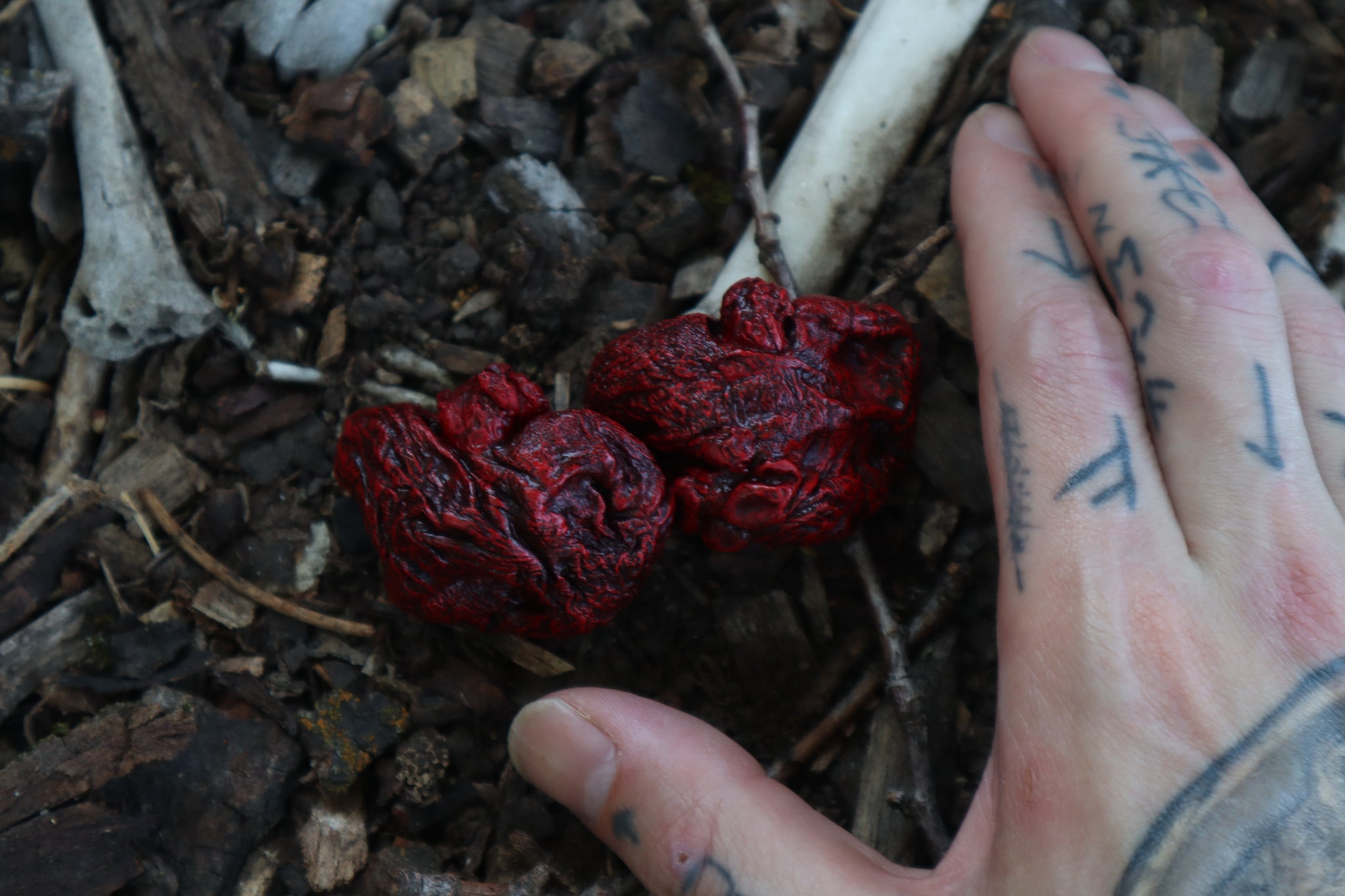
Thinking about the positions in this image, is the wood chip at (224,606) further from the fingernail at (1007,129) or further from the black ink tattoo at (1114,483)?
the fingernail at (1007,129)

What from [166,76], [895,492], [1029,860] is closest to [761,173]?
[895,492]

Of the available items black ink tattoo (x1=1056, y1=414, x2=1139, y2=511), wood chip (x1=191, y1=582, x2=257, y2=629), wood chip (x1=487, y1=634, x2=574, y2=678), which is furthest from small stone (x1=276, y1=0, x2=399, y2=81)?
black ink tattoo (x1=1056, y1=414, x2=1139, y2=511)

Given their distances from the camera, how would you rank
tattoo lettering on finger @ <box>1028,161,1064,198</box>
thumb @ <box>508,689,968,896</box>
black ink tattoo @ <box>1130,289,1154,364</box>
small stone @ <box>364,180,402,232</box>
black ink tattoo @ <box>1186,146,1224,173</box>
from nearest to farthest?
thumb @ <box>508,689,968,896</box>, black ink tattoo @ <box>1130,289,1154,364</box>, tattoo lettering on finger @ <box>1028,161,1064,198</box>, black ink tattoo @ <box>1186,146,1224,173</box>, small stone @ <box>364,180,402,232</box>

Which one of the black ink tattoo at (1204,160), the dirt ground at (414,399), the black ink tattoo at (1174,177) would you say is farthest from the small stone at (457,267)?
the black ink tattoo at (1204,160)

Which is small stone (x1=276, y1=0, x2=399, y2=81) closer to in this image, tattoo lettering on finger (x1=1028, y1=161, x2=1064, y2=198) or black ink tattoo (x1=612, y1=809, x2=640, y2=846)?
tattoo lettering on finger (x1=1028, y1=161, x2=1064, y2=198)

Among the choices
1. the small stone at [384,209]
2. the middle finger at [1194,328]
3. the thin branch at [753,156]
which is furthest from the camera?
the small stone at [384,209]

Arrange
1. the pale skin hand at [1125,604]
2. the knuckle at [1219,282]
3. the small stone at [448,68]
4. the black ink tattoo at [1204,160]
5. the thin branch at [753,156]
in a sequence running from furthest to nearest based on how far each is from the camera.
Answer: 1. the small stone at [448,68]
2. the thin branch at [753,156]
3. the black ink tattoo at [1204,160]
4. the knuckle at [1219,282]
5. the pale skin hand at [1125,604]

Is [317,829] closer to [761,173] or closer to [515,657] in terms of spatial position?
[515,657]


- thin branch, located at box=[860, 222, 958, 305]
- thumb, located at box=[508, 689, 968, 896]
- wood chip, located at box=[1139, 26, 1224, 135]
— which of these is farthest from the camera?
wood chip, located at box=[1139, 26, 1224, 135]
